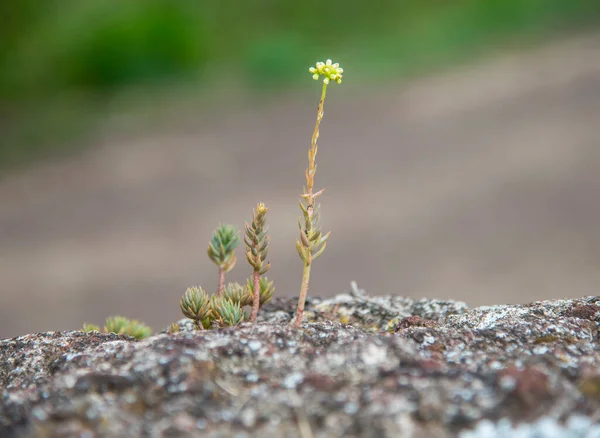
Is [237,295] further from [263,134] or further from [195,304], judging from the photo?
[263,134]

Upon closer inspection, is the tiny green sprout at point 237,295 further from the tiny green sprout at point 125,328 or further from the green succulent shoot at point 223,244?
the tiny green sprout at point 125,328

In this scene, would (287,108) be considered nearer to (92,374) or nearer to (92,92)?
(92,92)

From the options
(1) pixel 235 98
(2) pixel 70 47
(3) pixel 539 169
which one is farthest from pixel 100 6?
(3) pixel 539 169

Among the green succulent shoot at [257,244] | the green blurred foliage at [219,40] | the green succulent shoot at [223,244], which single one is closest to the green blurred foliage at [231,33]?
the green blurred foliage at [219,40]

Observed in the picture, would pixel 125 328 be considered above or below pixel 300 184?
below

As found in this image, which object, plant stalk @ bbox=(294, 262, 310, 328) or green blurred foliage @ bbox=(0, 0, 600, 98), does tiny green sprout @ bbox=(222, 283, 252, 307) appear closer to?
plant stalk @ bbox=(294, 262, 310, 328)

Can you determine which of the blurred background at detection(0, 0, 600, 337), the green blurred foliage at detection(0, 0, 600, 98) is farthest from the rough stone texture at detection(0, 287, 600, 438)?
the green blurred foliage at detection(0, 0, 600, 98)

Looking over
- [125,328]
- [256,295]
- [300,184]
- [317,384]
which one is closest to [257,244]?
[256,295]
